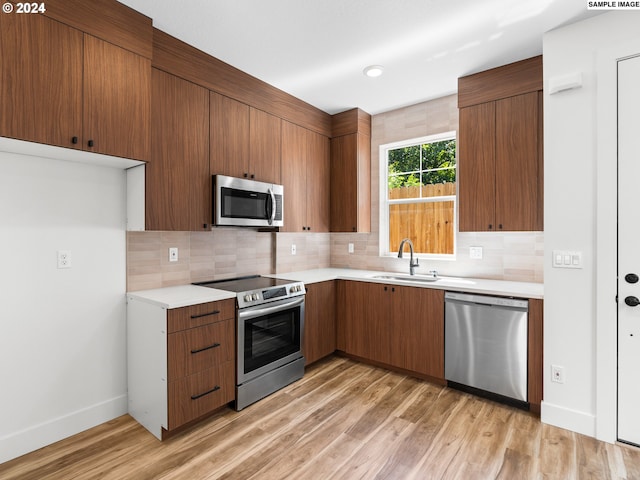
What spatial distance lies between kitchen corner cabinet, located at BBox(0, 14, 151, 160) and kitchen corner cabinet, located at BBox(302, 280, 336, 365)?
1.84 metres

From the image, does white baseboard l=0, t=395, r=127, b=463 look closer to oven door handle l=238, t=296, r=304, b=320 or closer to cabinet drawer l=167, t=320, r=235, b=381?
cabinet drawer l=167, t=320, r=235, b=381

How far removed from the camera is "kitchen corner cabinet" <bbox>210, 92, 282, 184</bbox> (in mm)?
2725

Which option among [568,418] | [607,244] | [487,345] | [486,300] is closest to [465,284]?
[486,300]

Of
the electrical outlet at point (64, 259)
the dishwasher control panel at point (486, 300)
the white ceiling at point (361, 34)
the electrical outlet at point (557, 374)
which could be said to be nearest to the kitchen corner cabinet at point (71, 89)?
the white ceiling at point (361, 34)

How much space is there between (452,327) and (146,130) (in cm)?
270

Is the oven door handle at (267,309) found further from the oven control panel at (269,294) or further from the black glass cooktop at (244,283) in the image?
the black glass cooktop at (244,283)

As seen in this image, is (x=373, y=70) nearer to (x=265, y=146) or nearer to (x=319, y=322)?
(x=265, y=146)

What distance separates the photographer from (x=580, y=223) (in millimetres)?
2215

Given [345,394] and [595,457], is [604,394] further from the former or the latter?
[345,394]

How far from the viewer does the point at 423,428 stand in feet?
7.50

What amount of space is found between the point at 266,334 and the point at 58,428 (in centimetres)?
143

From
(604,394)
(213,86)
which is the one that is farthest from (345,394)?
(213,86)

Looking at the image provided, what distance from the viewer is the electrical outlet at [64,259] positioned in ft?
7.14

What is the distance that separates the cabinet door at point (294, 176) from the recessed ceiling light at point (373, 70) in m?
0.92
